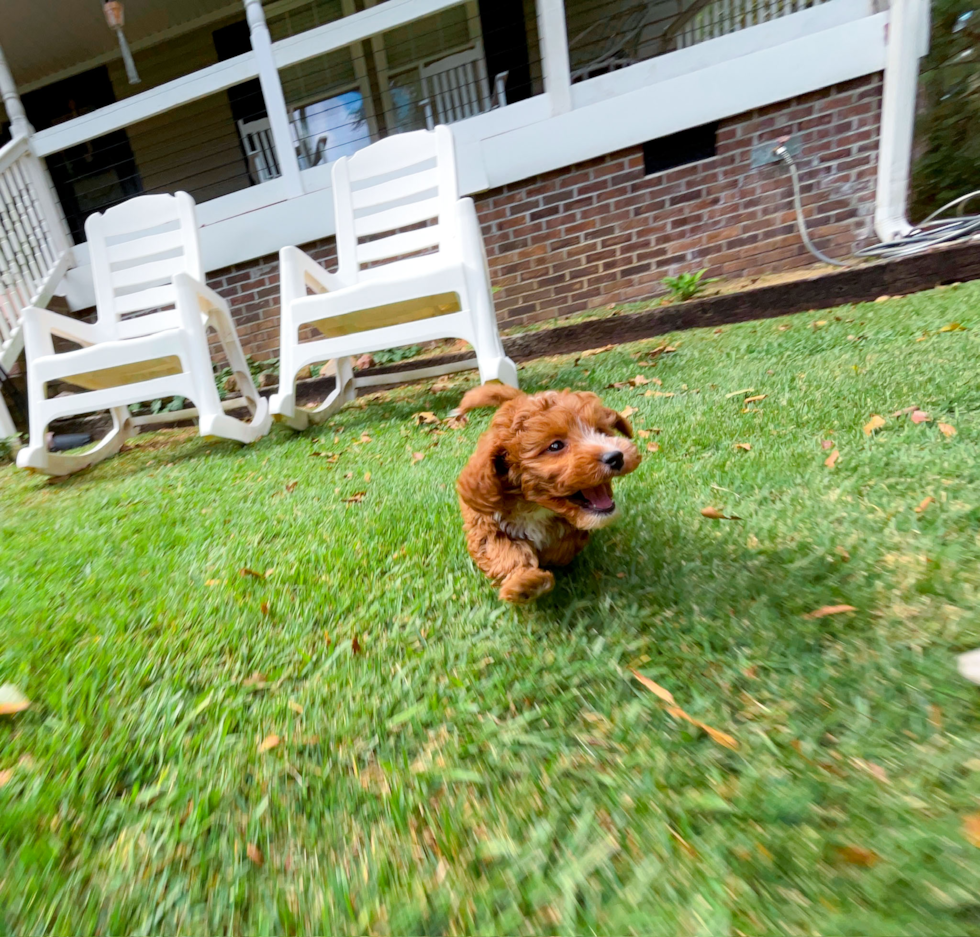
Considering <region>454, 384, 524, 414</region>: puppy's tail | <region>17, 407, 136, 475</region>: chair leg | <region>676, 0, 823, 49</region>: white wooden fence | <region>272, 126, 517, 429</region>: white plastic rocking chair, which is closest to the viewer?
<region>454, 384, 524, 414</region>: puppy's tail

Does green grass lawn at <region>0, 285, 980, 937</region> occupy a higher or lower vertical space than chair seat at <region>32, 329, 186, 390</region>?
lower

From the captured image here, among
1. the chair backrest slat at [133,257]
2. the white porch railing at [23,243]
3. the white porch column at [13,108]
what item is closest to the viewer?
the chair backrest slat at [133,257]

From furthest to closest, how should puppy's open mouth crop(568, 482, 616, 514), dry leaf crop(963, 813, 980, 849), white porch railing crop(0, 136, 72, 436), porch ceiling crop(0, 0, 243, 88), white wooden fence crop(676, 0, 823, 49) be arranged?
porch ceiling crop(0, 0, 243, 88)
white wooden fence crop(676, 0, 823, 49)
white porch railing crop(0, 136, 72, 436)
puppy's open mouth crop(568, 482, 616, 514)
dry leaf crop(963, 813, 980, 849)

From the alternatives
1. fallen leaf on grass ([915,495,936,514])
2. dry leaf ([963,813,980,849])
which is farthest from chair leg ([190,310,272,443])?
dry leaf ([963,813,980,849])

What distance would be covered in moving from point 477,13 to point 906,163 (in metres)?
6.55

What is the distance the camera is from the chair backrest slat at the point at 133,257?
4293mm

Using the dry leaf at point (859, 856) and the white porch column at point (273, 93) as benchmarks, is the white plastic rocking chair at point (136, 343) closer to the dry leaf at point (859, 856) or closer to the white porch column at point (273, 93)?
the white porch column at point (273, 93)

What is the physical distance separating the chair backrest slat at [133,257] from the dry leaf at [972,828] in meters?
5.26

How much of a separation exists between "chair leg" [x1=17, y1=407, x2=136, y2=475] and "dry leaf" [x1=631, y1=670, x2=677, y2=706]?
4.02 metres

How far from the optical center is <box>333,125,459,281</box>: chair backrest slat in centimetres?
405

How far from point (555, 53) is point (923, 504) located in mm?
5448

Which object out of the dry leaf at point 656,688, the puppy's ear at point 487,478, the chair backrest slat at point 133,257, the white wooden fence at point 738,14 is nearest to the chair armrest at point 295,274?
the chair backrest slat at point 133,257

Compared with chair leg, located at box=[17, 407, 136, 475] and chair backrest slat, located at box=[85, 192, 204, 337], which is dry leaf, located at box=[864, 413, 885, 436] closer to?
chair leg, located at box=[17, 407, 136, 475]

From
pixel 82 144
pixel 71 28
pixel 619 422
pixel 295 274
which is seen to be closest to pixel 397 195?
pixel 295 274
